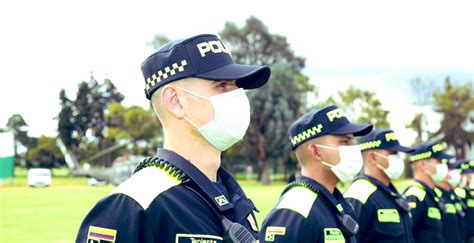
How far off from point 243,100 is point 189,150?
304mm

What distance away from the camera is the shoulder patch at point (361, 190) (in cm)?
602

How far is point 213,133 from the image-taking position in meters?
2.50

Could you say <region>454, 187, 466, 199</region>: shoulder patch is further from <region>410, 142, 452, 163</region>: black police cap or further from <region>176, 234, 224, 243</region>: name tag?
<region>176, 234, 224, 243</region>: name tag

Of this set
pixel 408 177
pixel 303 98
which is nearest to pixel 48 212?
pixel 303 98

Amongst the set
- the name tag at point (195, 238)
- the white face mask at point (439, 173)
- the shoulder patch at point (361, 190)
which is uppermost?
the name tag at point (195, 238)

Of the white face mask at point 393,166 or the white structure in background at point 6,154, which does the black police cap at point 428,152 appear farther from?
the white structure in background at point 6,154

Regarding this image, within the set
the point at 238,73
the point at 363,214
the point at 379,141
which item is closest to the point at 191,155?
the point at 238,73

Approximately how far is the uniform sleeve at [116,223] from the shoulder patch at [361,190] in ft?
13.2

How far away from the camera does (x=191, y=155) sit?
2502mm

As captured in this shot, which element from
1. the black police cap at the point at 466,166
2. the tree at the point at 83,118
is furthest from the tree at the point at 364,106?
the black police cap at the point at 466,166

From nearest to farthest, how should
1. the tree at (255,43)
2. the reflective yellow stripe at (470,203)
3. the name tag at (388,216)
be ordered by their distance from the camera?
the name tag at (388,216) < the reflective yellow stripe at (470,203) < the tree at (255,43)

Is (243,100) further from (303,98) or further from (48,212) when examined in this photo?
(303,98)

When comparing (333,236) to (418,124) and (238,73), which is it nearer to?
(238,73)

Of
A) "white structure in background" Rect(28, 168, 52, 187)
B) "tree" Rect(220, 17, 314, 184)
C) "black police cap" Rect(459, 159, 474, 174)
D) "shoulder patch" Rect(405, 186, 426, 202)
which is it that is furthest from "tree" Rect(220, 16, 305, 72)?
"shoulder patch" Rect(405, 186, 426, 202)
